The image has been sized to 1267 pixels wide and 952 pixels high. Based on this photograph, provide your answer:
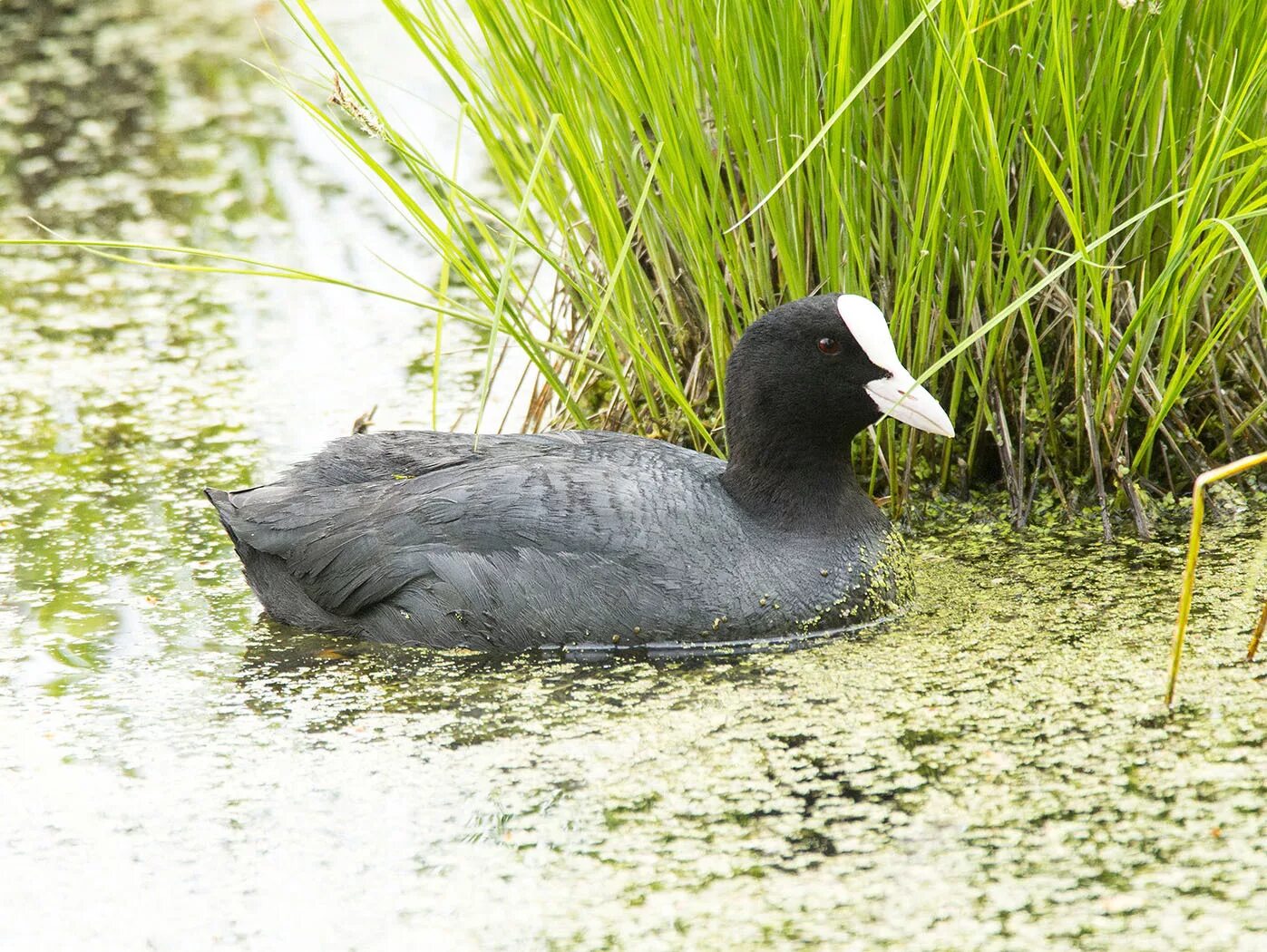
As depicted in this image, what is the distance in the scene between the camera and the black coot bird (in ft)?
10.1

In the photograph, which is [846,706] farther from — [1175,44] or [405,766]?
[1175,44]

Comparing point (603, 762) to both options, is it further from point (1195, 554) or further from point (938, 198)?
point (938, 198)

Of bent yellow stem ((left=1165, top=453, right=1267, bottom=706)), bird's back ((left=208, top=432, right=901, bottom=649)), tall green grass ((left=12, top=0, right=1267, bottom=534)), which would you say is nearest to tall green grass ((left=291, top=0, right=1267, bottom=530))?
tall green grass ((left=12, top=0, right=1267, bottom=534))

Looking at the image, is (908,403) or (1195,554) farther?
(908,403)

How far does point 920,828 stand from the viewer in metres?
2.34

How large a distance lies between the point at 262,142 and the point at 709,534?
452 centimetres

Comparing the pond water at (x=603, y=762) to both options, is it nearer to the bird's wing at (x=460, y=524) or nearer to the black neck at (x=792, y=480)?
the bird's wing at (x=460, y=524)

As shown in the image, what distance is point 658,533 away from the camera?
3.11m

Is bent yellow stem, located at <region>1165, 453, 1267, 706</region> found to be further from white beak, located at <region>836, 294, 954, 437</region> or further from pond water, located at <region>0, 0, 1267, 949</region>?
white beak, located at <region>836, 294, 954, 437</region>

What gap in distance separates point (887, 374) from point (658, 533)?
53 centimetres

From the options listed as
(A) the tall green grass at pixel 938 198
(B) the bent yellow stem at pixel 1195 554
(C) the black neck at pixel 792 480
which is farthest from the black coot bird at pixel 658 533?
(B) the bent yellow stem at pixel 1195 554

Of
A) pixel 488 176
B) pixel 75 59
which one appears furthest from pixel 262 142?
pixel 75 59

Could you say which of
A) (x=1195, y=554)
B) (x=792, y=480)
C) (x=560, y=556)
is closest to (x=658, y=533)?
(x=560, y=556)

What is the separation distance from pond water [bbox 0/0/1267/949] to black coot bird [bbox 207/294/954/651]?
8 centimetres
